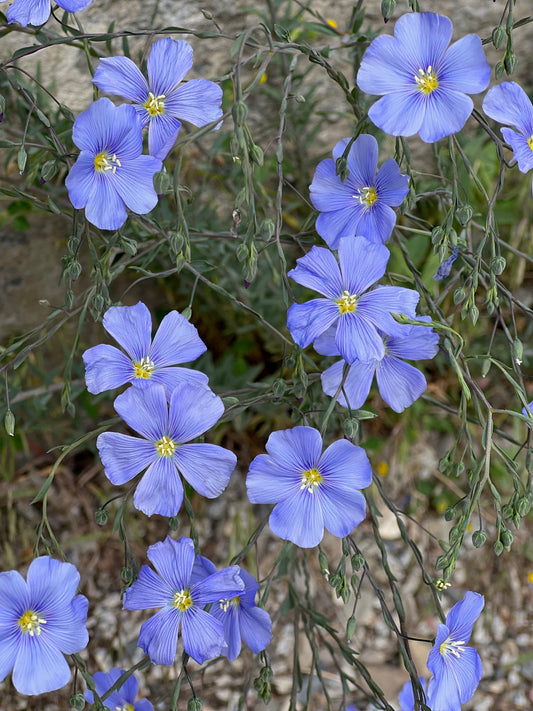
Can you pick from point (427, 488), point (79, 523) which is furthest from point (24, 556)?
point (427, 488)

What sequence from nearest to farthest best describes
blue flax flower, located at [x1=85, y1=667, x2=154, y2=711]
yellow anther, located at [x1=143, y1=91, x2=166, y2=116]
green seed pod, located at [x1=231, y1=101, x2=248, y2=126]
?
green seed pod, located at [x1=231, y1=101, x2=248, y2=126], yellow anther, located at [x1=143, y1=91, x2=166, y2=116], blue flax flower, located at [x1=85, y1=667, x2=154, y2=711]

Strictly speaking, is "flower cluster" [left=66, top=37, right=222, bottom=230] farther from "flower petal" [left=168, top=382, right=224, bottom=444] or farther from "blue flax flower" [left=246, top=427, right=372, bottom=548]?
"blue flax flower" [left=246, top=427, right=372, bottom=548]

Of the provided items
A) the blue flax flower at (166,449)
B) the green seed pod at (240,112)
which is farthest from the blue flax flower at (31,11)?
the blue flax flower at (166,449)

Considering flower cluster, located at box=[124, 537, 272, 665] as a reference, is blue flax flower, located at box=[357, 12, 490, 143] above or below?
above

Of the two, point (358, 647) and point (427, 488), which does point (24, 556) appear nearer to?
point (358, 647)

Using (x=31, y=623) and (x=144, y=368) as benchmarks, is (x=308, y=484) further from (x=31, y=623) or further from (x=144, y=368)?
(x=31, y=623)

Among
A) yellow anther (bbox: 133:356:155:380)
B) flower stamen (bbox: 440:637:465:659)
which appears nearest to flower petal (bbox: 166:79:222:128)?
yellow anther (bbox: 133:356:155:380)

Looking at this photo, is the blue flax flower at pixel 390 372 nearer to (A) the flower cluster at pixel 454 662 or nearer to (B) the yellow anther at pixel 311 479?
(B) the yellow anther at pixel 311 479
